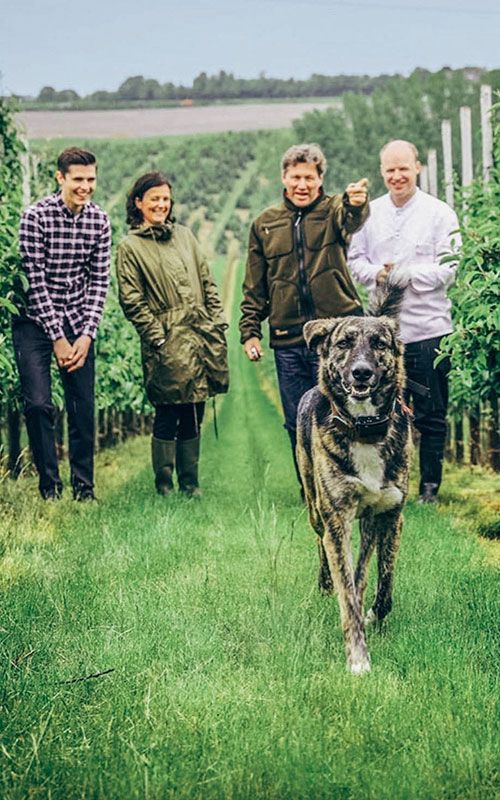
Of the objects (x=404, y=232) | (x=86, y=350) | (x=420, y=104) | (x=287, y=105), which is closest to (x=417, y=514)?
(x=404, y=232)

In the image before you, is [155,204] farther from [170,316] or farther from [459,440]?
[459,440]

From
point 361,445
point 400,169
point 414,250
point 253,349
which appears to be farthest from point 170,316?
point 361,445

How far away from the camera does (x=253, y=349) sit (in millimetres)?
7789

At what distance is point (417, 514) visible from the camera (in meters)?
7.72

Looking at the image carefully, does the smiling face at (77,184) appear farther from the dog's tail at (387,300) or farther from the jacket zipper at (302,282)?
the dog's tail at (387,300)

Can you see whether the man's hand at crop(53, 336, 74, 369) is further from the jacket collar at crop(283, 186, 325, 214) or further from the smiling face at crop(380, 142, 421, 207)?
the smiling face at crop(380, 142, 421, 207)

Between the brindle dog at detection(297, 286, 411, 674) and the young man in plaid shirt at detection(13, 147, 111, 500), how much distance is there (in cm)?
358

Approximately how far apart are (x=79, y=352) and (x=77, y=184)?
1.19m

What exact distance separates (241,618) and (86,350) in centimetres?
389

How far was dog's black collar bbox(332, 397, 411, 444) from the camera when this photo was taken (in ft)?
15.3

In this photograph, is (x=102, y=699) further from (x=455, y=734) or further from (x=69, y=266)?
(x=69, y=266)

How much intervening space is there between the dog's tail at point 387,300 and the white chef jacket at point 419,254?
10.6ft

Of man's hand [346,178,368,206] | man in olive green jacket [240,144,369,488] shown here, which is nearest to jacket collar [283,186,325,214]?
man in olive green jacket [240,144,369,488]

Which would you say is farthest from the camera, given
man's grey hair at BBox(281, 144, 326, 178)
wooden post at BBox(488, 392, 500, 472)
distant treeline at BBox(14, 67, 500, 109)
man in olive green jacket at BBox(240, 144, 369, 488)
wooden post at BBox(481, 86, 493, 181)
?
distant treeline at BBox(14, 67, 500, 109)
